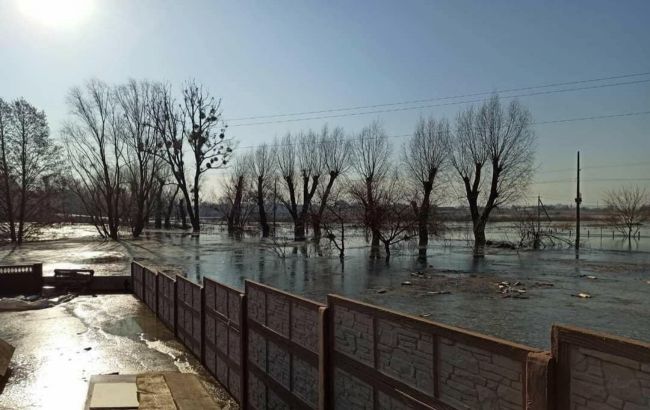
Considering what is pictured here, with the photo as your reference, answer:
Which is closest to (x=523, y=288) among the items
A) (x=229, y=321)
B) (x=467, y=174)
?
(x=229, y=321)

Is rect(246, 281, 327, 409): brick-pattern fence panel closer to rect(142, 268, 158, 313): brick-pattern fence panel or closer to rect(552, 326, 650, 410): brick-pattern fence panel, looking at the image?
rect(552, 326, 650, 410): brick-pattern fence panel

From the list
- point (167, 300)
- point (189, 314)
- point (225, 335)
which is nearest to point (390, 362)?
point (225, 335)

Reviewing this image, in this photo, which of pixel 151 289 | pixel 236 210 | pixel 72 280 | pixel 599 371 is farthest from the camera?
pixel 236 210

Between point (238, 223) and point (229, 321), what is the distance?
206 ft

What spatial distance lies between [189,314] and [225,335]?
2.60 meters

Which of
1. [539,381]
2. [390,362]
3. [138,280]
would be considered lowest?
[138,280]

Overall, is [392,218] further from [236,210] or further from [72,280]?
[236,210]

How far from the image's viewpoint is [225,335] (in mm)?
8414

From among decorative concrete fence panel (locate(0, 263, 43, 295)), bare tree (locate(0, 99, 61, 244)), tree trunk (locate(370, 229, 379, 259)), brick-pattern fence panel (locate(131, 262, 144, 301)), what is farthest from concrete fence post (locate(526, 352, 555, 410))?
bare tree (locate(0, 99, 61, 244))

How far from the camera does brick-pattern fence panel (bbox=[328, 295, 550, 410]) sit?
10.7 feet

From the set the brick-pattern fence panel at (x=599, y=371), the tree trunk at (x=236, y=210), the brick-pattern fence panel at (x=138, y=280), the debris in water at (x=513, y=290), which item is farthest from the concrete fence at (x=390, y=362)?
the tree trunk at (x=236, y=210)

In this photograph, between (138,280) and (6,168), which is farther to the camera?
(6,168)

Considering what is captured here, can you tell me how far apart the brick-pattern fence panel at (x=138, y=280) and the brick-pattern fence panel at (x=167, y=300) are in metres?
3.39

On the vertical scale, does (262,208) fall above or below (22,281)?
above
